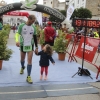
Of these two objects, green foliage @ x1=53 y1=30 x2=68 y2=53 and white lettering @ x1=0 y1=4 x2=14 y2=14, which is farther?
white lettering @ x1=0 y1=4 x2=14 y2=14

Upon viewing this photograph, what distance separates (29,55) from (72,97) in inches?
64.6

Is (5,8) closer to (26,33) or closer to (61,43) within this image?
(61,43)

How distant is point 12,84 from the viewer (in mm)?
5480

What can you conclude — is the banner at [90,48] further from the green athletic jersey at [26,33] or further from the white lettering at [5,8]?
the white lettering at [5,8]

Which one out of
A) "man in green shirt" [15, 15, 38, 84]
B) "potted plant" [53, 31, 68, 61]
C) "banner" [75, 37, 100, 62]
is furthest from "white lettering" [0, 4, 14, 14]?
"man in green shirt" [15, 15, 38, 84]

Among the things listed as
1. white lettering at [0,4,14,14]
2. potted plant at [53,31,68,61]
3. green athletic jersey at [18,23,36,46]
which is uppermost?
white lettering at [0,4,14,14]

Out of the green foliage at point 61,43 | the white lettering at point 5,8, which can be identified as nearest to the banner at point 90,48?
the green foliage at point 61,43

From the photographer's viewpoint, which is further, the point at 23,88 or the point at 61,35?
the point at 61,35

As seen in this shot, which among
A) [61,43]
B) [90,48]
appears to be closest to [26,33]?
[90,48]

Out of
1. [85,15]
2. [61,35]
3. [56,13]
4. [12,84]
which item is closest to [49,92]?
[12,84]

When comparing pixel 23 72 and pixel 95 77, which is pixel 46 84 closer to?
pixel 23 72

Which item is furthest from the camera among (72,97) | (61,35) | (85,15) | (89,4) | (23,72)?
(89,4)

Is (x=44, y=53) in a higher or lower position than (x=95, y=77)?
higher

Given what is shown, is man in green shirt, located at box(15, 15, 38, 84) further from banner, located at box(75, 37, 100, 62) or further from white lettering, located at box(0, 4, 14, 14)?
white lettering, located at box(0, 4, 14, 14)
